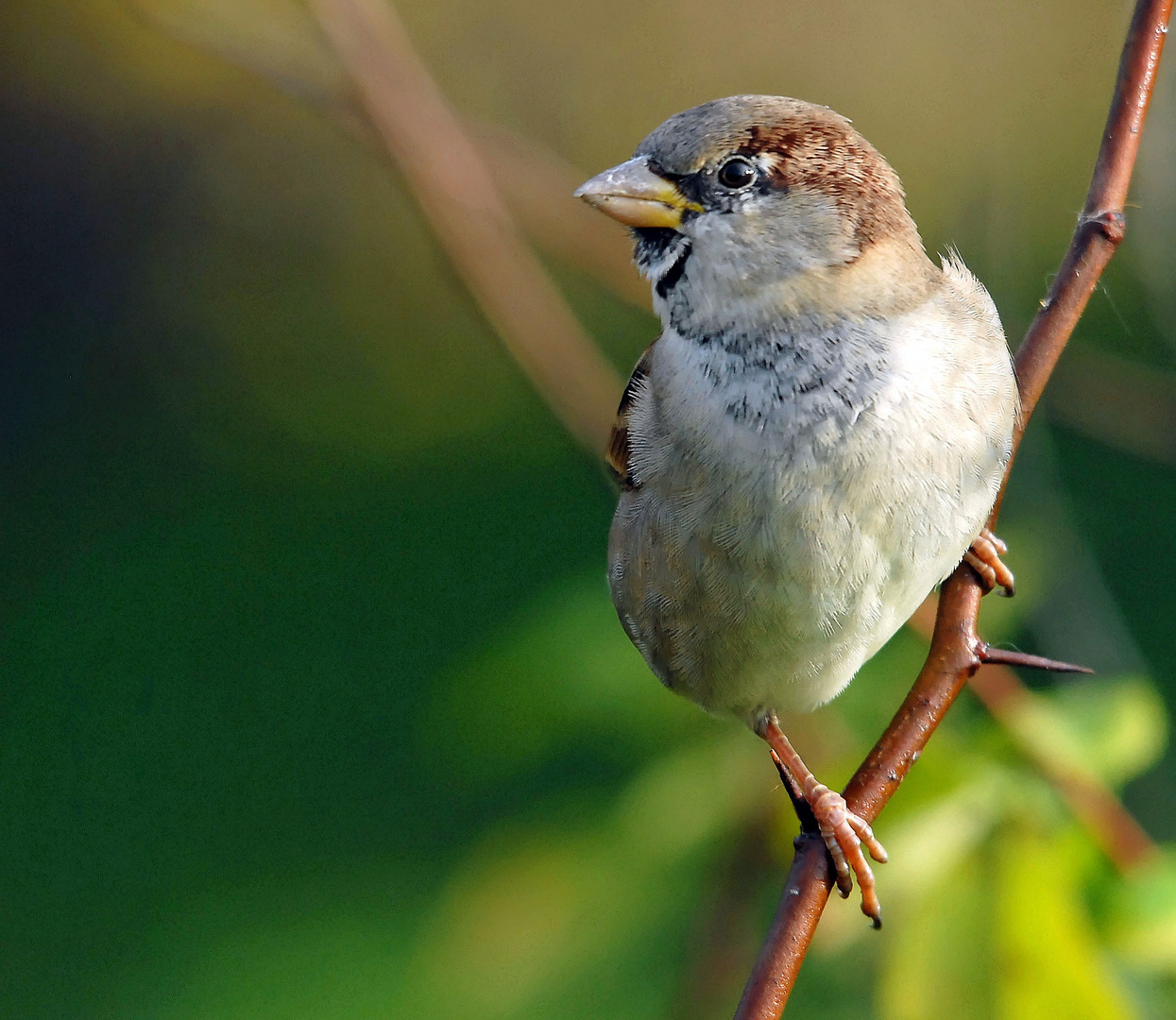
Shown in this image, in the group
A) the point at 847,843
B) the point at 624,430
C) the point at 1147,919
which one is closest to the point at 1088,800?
the point at 1147,919

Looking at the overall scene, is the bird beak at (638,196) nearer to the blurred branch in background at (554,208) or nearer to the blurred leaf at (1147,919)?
the blurred branch in background at (554,208)

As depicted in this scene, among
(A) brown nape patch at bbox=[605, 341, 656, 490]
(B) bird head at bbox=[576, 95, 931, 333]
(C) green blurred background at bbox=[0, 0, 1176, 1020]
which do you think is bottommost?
(C) green blurred background at bbox=[0, 0, 1176, 1020]

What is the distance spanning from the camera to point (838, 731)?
1.93 m

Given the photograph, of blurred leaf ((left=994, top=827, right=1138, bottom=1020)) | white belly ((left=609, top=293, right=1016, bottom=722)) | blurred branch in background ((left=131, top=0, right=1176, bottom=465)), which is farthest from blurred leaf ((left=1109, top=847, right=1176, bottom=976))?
blurred branch in background ((left=131, top=0, right=1176, bottom=465))

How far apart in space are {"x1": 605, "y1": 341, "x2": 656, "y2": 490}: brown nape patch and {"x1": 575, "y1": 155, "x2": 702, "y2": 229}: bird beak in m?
0.26

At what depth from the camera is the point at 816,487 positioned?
1.64 metres

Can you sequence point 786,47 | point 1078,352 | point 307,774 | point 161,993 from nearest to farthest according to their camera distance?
point 1078,352, point 161,993, point 307,774, point 786,47

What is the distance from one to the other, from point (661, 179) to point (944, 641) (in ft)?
2.12

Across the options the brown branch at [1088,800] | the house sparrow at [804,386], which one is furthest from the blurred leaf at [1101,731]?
the house sparrow at [804,386]

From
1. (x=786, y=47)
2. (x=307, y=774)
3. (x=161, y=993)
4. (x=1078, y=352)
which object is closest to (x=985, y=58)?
(x=786, y=47)

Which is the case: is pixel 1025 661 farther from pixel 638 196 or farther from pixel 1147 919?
pixel 638 196

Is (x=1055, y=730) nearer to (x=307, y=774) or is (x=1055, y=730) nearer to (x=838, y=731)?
(x=838, y=731)

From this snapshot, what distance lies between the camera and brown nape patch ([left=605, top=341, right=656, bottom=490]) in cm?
190

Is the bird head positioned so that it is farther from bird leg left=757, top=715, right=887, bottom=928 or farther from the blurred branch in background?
bird leg left=757, top=715, right=887, bottom=928
